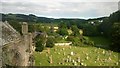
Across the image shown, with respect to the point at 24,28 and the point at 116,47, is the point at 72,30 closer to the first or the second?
the point at 116,47

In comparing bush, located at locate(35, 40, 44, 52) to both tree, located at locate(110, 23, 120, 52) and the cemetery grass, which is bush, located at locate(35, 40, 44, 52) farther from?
tree, located at locate(110, 23, 120, 52)

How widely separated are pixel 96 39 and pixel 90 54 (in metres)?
23.9

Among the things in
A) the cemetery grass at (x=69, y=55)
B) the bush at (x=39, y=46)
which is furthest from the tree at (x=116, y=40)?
the bush at (x=39, y=46)

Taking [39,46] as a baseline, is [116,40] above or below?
below

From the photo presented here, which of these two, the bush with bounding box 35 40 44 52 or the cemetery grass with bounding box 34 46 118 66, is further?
the bush with bounding box 35 40 44 52

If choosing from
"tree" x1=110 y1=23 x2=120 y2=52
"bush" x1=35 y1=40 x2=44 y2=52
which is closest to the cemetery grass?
"bush" x1=35 y1=40 x2=44 y2=52

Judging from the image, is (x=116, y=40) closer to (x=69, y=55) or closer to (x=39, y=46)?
(x=69, y=55)

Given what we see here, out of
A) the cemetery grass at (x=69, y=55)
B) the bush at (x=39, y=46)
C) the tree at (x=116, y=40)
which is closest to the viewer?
the cemetery grass at (x=69, y=55)

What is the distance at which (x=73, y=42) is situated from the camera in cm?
4734

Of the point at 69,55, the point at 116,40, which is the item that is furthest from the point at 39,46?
the point at 116,40

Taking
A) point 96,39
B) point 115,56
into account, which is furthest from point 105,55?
point 96,39

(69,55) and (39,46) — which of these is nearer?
(69,55)

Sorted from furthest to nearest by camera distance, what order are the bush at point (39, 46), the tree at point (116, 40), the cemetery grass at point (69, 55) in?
the tree at point (116, 40) → the bush at point (39, 46) → the cemetery grass at point (69, 55)

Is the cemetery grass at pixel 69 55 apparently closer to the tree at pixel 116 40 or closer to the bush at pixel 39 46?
the bush at pixel 39 46
